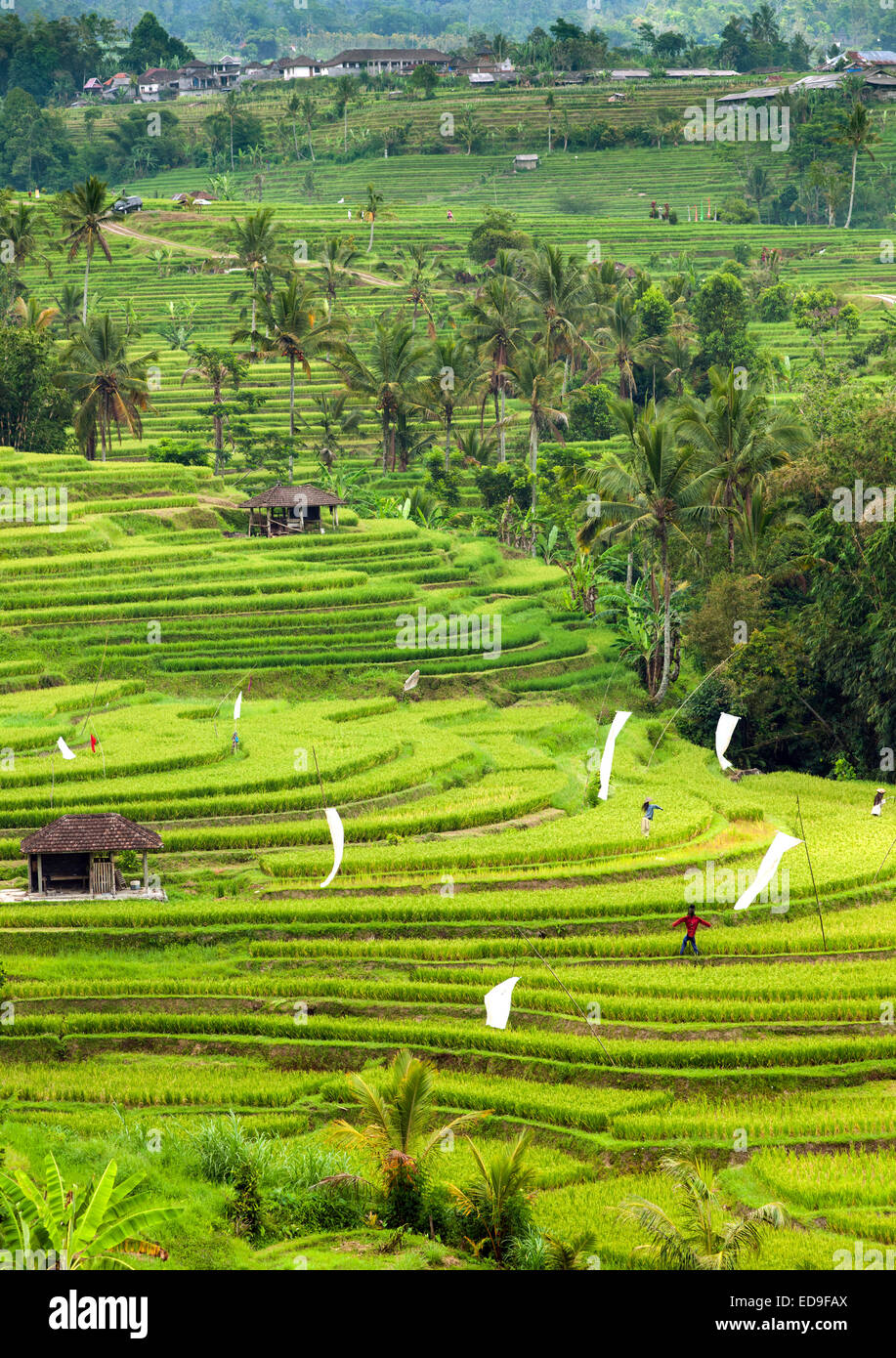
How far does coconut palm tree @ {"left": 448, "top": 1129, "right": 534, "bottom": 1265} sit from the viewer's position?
15.9m

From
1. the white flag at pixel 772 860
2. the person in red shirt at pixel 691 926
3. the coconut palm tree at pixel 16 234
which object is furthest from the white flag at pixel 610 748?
the coconut palm tree at pixel 16 234

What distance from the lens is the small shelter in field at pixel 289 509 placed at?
46.1 meters

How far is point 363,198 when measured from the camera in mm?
97688

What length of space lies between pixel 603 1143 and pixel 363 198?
8612 cm

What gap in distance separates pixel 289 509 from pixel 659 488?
13108mm

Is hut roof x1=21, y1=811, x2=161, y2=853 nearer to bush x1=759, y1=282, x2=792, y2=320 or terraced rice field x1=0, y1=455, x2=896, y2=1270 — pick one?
terraced rice field x1=0, y1=455, x2=896, y2=1270

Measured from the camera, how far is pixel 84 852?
1008 inches

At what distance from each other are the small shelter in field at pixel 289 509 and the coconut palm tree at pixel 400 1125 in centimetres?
3009

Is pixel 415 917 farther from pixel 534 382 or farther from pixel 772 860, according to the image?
pixel 534 382

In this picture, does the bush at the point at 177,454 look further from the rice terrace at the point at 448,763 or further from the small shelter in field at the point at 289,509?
the small shelter in field at the point at 289,509
